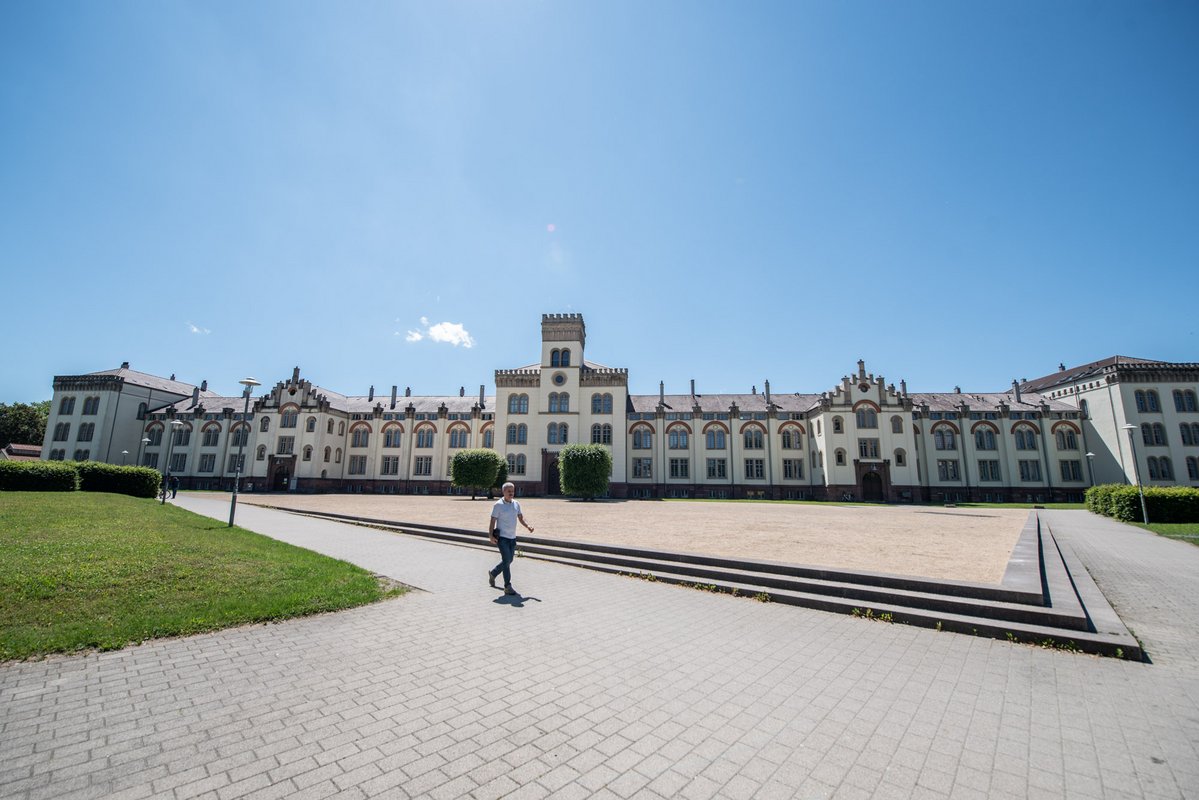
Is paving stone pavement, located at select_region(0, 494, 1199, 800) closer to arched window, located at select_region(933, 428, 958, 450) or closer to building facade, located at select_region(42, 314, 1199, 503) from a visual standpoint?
building facade, located at select_region(42, 314, 1199, 503)

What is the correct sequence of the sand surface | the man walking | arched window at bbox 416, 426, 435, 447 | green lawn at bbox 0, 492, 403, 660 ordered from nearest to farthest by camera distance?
1. green lawn at bbox 0, 492, 403, 660
2. the man walking
3. the sand surface
4. arched window at bbox 416, 426, 435, 447

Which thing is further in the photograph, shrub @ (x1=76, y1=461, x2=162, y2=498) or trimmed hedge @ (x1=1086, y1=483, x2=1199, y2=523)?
shrub @ (x1=76, y1=461, x2=162, y2=498)

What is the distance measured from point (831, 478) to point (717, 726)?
4583 cm

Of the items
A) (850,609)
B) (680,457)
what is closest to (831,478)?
(680,457)

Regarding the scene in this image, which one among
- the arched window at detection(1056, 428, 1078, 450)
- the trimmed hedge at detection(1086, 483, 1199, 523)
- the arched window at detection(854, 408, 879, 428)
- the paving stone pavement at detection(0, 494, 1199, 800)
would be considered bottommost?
the paving stone pavement at detection(0, 494, 1199, 800)

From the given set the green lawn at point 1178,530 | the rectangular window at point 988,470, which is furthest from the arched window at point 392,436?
the rectangular window at point 988,470

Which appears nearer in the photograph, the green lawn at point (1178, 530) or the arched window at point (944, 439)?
the green lawn at point (1178, 530)

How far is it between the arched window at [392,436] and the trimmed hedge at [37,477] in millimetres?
31776

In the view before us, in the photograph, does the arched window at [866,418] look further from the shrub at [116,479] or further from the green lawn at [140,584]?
the shrub at [116,479]

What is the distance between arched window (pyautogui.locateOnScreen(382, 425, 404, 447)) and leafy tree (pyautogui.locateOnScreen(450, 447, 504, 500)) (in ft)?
60.1

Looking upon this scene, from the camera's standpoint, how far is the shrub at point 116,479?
2404cm

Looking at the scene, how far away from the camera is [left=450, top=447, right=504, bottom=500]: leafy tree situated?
1563 inches

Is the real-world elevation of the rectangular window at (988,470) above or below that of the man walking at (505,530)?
above

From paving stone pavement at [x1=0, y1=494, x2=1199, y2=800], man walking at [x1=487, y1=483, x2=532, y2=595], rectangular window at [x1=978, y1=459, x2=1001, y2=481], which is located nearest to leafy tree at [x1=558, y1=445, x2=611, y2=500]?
man walking at [x1=487, y1=483, x2=532, y2=595]
